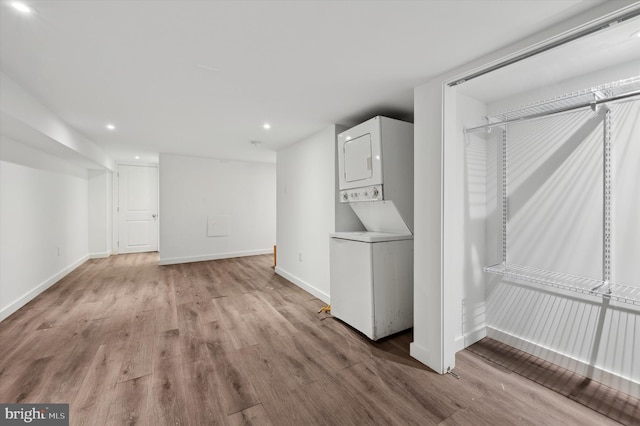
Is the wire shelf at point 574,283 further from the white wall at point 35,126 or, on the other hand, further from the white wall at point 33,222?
the white wall at point 33,222

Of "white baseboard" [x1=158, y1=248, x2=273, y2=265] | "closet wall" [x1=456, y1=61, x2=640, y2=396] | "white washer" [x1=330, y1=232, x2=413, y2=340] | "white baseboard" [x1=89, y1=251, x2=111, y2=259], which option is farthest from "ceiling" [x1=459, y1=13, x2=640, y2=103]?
"white baseboard" [x1=89, y1=251, x2=111, y2=259]

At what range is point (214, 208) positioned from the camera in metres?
5.67

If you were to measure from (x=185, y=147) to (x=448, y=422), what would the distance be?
489 cm

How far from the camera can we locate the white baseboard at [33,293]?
106 inches

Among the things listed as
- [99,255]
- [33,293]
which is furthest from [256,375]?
[99,255]

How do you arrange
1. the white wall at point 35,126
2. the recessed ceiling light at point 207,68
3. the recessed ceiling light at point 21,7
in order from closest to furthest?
the recessed ceiling light at point 21,7 < the recessed ceiling light at point 207,68 < the white wall at point 35,126

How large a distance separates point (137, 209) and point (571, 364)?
7.68 m

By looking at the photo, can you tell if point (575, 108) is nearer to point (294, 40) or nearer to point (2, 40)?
point (294, 40)

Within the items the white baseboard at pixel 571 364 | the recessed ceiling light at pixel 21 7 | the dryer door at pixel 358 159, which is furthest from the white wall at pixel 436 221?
the recessed ceiling light at pixel 21 7

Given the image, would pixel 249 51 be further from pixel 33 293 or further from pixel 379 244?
pixel 33 293

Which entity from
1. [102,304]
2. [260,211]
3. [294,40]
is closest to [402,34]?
[294,40]

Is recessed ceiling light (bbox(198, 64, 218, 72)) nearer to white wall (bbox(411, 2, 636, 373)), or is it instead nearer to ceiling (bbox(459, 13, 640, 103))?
white wall (bbox(411, 2, 636, 373))

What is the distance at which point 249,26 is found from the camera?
1.42 metres

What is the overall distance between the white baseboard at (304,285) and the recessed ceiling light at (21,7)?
10.4 ft
